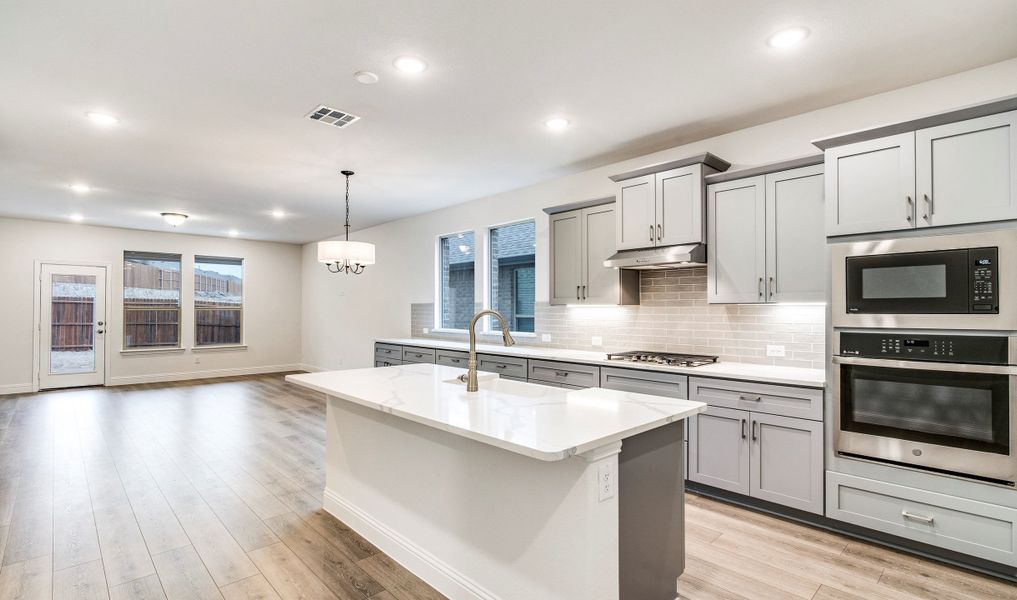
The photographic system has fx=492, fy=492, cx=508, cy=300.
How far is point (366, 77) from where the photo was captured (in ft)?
9.46

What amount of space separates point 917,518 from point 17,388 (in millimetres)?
10650

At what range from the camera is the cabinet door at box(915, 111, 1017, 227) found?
235 cm

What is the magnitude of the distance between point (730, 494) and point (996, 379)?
5.21 feet

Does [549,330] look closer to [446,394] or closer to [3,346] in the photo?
[446,394]

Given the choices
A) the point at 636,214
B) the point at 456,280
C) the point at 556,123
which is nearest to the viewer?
the point at 556,123

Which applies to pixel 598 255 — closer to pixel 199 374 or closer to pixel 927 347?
pixel 927 347

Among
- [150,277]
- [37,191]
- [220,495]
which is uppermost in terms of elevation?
[37,191]

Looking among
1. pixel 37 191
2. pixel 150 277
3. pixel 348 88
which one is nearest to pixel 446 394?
pixel 348 88

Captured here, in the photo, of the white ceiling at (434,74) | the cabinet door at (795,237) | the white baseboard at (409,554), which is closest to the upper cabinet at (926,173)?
the cabinet door at (795,237)

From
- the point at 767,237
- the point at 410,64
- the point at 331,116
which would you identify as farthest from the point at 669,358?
the point at 331,116

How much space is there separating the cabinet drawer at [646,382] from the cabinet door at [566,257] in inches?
35.9

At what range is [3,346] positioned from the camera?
728cm

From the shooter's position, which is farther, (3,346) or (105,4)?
(3,346)

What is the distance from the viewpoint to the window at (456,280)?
6309mm
